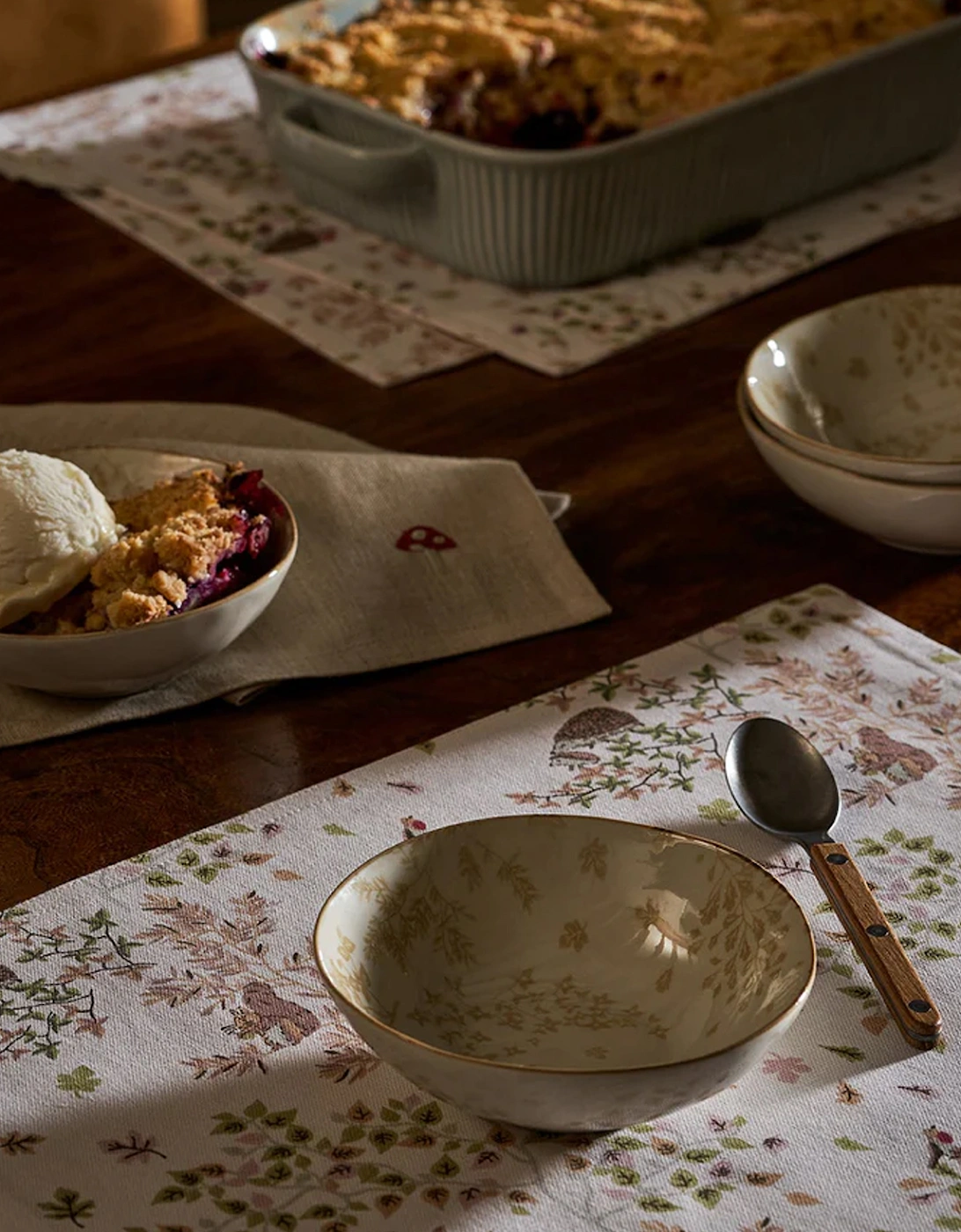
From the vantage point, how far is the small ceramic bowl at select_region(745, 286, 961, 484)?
969 millimetres

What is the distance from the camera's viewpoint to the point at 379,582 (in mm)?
906

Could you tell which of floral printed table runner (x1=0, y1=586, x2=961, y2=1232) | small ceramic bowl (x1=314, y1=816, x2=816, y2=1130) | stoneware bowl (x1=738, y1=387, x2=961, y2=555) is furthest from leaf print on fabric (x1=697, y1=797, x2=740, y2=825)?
stoneware bowl (x1=738, y1=387, x2=961, y2=555)

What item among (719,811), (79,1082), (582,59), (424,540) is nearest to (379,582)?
(424,540)

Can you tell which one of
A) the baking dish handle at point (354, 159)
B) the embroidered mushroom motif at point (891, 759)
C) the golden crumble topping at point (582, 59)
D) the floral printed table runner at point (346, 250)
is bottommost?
the embroidered mushroom motif at point (891, 759)

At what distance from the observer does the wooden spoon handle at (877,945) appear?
576mm

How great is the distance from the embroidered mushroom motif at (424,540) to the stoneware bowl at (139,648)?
4.0 inches

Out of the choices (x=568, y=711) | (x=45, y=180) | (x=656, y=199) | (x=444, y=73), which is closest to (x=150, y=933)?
(x=568, y=711)

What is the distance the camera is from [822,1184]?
1.71 ft

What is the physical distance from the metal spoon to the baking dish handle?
0.65 meters

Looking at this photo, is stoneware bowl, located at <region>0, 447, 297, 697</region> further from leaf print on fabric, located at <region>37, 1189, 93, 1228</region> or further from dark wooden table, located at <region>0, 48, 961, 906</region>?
leaf print on fabric, located at <region>37, 1189, 93, 1228</region>

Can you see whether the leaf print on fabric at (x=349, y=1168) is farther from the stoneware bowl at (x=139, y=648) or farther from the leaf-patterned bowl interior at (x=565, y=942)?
the stoneware bowl at (x=139, y=648)

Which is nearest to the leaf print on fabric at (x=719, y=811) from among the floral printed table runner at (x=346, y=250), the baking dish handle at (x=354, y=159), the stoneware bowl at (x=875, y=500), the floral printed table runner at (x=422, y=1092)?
the floral printed table runner at (x=422, y=1092)

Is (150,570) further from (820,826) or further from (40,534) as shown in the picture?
(820,826)

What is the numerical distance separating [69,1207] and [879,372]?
71cm
